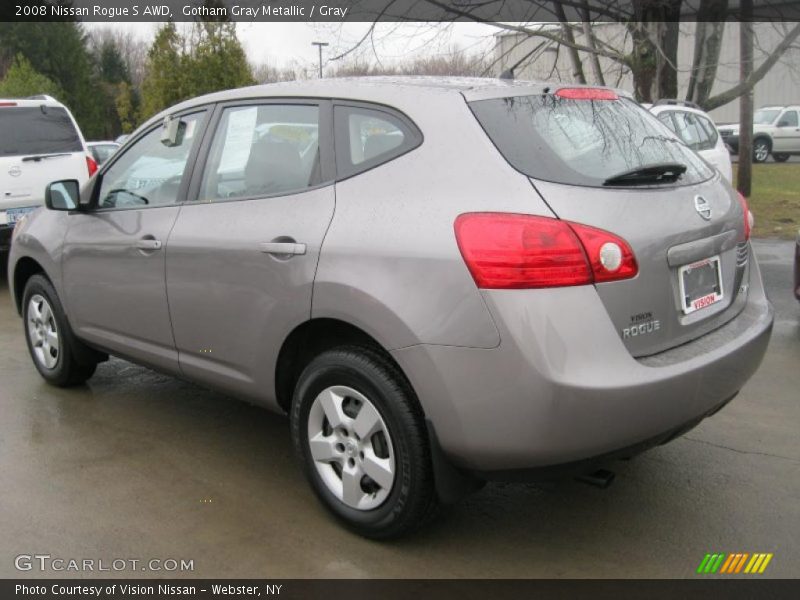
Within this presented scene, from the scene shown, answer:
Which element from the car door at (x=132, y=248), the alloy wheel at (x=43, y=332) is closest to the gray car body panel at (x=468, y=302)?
the car door at (x=132, y=248)

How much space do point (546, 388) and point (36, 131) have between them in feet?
25.6

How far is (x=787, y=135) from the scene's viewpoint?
26.0 metres

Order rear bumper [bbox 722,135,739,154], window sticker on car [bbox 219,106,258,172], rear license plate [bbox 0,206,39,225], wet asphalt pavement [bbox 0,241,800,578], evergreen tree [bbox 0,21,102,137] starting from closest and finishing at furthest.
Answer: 1. wet asphalt pavement [bbox 0,241,800,578]
2. window sticker on car [bbox 219,106,258,172]
3. rear license plate [bbox 0,206,39,225]
4. rear bumper [bbox 722,135,739,154]
5. evergreen tree [bbox 0,21,102,137]

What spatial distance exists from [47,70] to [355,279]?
4652 centimetres

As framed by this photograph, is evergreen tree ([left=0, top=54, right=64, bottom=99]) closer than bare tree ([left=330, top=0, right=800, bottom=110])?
No

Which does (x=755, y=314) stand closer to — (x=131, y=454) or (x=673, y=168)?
(x=673, y=168)

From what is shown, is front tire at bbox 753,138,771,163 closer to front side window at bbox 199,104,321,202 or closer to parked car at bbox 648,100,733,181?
parked car at bbox 648,100,733,181

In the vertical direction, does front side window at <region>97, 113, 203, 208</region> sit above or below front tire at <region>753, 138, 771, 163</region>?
above

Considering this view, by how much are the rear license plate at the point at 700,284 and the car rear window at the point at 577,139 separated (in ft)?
1.12

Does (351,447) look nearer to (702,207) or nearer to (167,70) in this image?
(702,207)

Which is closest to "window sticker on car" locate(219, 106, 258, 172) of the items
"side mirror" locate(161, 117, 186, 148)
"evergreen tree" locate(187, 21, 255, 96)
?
"side mirror" locate(161, 117, 186, 148)

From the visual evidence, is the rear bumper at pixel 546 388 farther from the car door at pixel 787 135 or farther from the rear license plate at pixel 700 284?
the car door at pixel 787 135

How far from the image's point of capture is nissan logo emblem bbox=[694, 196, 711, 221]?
3088 mm

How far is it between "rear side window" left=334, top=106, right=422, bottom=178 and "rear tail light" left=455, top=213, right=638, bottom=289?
53cm
